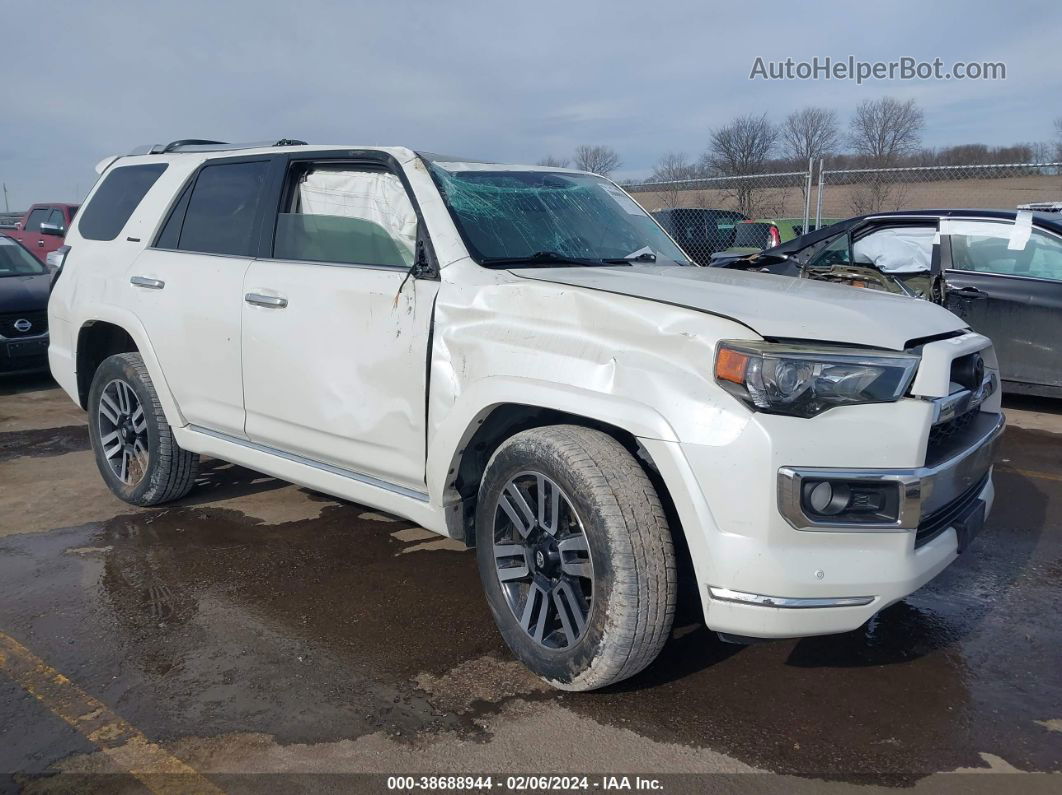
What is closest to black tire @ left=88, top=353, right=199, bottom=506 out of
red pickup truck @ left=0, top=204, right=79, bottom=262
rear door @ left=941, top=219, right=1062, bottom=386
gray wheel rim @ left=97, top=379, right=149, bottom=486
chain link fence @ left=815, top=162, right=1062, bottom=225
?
gray wheel rim @ left=97, top=379, right=149, bottom=486

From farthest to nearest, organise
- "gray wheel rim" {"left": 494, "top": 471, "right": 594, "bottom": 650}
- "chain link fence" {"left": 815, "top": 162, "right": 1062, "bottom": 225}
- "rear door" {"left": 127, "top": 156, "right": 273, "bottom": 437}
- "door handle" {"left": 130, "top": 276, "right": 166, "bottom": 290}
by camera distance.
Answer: "chain link fence" {"left": 815, "top": 162, "right": 1062, "bottom": 225}, "door handle" {"left": 130, "top": 276, "right": 166, "bottom": 290}, "rear door" {"left": 127, "top": 156, "right": 273, "bottom": 437}, "gray wheel rim" {"left": 494, "top": 471, "right": 594, "bottom": 650}

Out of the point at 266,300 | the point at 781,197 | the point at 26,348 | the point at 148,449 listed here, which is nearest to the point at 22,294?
the point at 26,348

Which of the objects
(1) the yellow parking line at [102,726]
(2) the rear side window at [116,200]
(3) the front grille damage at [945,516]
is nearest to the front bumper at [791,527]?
(3) the front grille damage at [945,516]

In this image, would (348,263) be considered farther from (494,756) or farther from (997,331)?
(997,331)

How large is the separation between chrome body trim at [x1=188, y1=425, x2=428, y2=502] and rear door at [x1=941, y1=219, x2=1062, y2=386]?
5.34 metres

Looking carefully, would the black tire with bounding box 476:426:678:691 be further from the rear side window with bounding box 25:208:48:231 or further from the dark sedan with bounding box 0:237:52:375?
the rear side window with bounding box 25:208:48:231

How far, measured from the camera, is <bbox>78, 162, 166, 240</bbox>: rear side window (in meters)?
4.97

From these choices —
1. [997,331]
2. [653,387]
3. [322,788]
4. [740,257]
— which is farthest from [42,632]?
[997,331]

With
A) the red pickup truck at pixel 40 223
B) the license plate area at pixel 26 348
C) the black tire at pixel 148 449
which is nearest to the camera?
the black tire at pixel 148 449

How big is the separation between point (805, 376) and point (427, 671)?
168 cm

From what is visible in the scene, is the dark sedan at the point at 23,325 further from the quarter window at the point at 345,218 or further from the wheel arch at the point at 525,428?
the wheel arch at the point at 525,428

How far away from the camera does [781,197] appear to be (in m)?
14.3

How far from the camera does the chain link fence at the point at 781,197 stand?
12.7m

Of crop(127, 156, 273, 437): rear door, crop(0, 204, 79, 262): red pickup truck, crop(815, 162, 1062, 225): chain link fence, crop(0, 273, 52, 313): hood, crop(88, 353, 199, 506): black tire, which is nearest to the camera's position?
crop(127, 156, 273, 437): rear door
